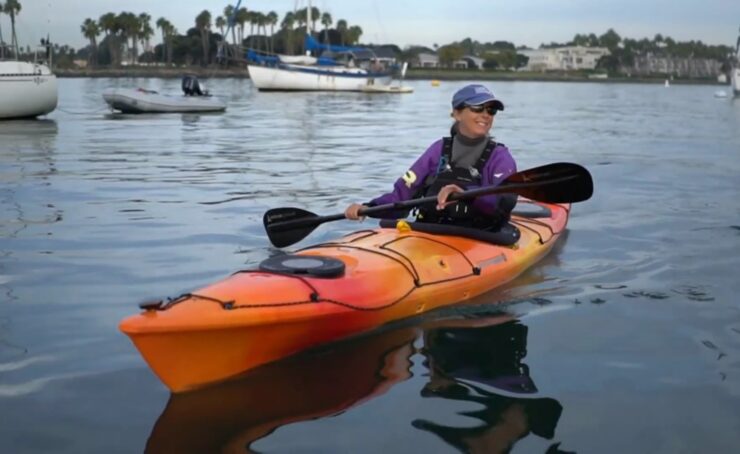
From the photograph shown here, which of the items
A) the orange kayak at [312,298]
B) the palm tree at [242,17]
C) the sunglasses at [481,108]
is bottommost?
the orange kayak at [312,298]

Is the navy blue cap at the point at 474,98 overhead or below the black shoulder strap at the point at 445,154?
overhead

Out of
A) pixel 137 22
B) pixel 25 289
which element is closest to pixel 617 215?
pixel 25 289

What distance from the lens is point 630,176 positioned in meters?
13.5

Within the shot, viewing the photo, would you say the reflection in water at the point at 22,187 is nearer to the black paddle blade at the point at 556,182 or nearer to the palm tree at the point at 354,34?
the black paddle blade at the point at 556,182

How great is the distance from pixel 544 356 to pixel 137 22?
12370cm

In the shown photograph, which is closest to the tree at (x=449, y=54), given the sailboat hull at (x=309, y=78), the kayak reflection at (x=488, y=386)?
the sailboat hull at (x=309, y=78)

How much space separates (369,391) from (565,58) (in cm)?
19450

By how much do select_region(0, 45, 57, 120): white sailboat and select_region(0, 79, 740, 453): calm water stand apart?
9638 millimetres

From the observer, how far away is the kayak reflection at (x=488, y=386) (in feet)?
12.6

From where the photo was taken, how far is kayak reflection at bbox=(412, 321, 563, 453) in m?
3.85

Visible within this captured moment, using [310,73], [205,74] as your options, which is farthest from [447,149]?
[205,74]

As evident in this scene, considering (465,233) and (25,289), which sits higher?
(465,233)

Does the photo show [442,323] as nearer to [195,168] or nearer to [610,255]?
[610,255]

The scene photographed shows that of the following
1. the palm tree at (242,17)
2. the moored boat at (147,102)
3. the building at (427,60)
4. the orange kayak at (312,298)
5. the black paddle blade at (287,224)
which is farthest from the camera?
the building at (427,60)
